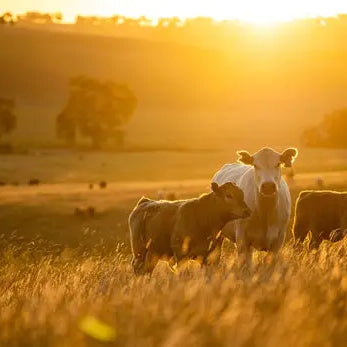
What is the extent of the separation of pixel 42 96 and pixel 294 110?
37129mm

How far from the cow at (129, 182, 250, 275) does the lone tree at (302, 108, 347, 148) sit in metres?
81.6

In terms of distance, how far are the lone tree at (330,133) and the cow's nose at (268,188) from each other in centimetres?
8058

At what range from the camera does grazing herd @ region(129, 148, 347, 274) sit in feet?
37.2

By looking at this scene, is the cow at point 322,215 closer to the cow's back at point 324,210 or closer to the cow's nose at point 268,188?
the cow's back at point 324,210

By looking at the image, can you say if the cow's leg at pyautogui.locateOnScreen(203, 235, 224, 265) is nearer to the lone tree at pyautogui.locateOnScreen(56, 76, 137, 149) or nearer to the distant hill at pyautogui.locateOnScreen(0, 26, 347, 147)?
the lone tree at pyautogui.locateOnScreen(56, 76, 137, 149)

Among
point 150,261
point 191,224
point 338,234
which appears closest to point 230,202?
point 191,224

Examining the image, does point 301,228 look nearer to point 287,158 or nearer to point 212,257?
point 287,158

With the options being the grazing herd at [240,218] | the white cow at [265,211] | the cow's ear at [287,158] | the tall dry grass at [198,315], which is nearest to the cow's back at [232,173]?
the grazing herd at [240,218]

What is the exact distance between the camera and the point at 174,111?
128 m

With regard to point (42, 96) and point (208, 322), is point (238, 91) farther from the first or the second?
point (208, 322)

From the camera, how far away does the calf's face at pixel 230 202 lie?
11461 mm

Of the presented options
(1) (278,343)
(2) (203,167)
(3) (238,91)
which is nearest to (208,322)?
(1) (278,343)

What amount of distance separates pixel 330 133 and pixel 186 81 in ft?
178

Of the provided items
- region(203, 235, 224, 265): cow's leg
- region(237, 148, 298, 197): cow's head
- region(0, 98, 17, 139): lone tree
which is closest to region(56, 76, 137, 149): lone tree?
region(0, 98, 17, 139): lone tree
